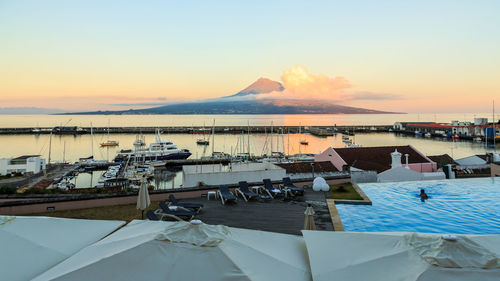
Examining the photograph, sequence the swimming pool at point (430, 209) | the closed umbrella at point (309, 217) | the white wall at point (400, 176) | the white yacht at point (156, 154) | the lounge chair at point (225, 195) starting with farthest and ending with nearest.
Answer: the white yacht at point (156, 154)
the white wall at point (400, 176)
the lounge chair at point (225, 195)
the swimming pool at point (430, 209)
the closed umbrella at point (309, 217)

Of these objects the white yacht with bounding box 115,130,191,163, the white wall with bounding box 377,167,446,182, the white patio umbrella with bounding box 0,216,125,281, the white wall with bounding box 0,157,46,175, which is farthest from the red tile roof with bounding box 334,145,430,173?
the white wall with bounding box 0,157,46,175

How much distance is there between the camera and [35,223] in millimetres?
4285

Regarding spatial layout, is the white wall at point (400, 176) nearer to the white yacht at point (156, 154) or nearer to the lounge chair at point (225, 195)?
the lounge chair at point (225, 195)

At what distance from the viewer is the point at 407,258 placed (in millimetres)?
3078

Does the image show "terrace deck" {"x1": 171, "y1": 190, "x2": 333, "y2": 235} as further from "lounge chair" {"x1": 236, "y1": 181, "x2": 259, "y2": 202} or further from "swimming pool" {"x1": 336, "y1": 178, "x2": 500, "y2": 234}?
"swimming pool" {"x1": 336, "y1": 178, "x2": 500, "y2": 234}

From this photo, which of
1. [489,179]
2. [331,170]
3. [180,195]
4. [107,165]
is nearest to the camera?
[180,195]

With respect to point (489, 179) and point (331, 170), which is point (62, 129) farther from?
point (489, 179)

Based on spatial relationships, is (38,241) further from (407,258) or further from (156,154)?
(156,154)

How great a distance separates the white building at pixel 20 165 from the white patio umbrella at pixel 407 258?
94.5 feet

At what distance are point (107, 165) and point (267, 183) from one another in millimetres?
30275

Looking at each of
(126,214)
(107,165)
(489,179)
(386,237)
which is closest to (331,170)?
(489,179)

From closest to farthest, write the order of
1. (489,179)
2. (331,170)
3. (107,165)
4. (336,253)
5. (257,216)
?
(336,253)
(257,216)
(489,179)
(331,170)
(107,165)

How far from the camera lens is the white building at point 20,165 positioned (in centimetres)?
2430

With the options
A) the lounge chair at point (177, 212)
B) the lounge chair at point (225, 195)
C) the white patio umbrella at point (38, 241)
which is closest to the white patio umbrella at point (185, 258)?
the white patio umbrella at point (38, 241)
